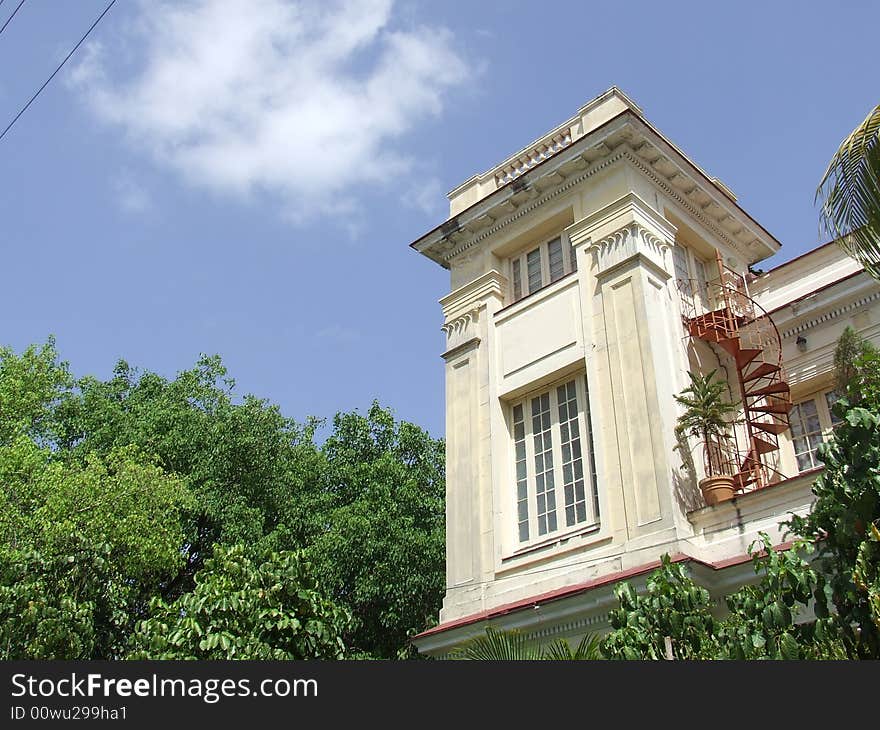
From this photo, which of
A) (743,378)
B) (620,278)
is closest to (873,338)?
(743,378)

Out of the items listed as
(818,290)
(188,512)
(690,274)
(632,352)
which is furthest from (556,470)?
(188,512)

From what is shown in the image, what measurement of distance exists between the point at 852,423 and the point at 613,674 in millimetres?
3521

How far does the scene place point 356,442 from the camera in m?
25.0

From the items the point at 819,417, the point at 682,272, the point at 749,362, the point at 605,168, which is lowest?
the point at 819,417

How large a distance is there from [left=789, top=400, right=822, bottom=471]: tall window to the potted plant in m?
1.25

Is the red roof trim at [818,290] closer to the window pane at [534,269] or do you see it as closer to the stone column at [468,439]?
the window pane at [534,269]

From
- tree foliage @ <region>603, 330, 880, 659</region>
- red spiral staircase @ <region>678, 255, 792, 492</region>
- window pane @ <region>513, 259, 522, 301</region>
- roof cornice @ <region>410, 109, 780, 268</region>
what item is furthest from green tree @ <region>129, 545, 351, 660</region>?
roof cornice @ <region>410, 109, 780, 268</region>

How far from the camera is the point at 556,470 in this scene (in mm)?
14953

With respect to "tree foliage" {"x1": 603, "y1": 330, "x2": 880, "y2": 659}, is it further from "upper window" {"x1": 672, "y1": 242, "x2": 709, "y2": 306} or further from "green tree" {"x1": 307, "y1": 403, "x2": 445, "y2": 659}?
"green tree" {"x1": 307, "y1": 403, "x2": 445, "y2": 659}

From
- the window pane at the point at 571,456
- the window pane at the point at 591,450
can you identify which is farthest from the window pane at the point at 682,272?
the window pane at the point at 571,456

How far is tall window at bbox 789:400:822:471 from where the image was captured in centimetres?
1483

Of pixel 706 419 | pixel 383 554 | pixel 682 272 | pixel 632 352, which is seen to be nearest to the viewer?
pixel 706 419

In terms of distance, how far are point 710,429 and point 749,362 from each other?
214 centimetres

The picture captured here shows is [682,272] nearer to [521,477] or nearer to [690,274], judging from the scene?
[690,274]
